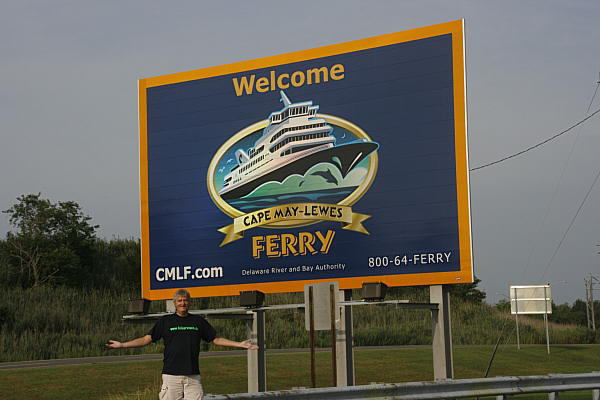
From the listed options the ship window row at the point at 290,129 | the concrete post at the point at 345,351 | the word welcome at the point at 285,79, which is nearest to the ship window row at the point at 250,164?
the ship window row at the point at 290,129

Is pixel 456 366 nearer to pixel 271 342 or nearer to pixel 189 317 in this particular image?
pixel 271 342

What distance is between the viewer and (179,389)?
40.6ft

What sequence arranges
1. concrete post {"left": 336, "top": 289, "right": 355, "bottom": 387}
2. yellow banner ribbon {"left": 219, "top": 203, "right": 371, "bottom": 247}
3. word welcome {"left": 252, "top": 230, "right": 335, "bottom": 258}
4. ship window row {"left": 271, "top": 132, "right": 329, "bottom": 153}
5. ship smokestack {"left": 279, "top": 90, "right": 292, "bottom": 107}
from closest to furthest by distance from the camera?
concrete post {"left": 336, "top": 289, "right": 355, "bottom": 387} < yellow banner ribbon {"left": 219, "top": 203, "right": 371, "bottom": 247} < word welcome {"left": 252, "top": 230, "right": 335, "bottom": 258} < ship window row {"left": 271, "top": 132, "right": 329, "bottom": 153} < ship smokestack {"left": 279, "top": 90, "right": 292, "bottom": 107}

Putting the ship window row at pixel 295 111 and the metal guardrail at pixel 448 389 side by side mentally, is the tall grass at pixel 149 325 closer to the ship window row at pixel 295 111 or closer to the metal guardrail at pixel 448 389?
the ship window row at pixel 295 111

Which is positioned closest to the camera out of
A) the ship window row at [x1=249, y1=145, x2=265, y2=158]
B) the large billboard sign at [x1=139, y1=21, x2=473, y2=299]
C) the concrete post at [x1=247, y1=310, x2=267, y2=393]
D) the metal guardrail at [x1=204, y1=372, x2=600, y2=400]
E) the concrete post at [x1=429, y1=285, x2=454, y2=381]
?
the metal guardrail at [x1=204, y1=372, x2=600, y2=400]

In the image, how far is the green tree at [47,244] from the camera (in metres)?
53.2

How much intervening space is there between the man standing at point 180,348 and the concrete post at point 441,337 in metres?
7.71

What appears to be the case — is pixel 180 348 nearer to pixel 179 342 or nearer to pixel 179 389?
pixel 179 342

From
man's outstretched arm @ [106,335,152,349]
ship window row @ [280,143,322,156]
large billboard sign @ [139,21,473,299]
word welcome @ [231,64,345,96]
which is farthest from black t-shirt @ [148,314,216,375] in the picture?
word welcome @ [231,64,345,96]

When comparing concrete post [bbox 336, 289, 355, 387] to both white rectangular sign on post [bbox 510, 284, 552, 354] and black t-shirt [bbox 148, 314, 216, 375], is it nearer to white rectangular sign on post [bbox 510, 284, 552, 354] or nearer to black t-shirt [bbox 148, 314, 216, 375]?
black t-shirt [bbox 148, 314, 216, 375]

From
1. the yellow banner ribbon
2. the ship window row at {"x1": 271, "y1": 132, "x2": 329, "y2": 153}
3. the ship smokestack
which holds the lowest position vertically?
the yellow banner ribbon

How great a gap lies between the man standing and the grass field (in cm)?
1003

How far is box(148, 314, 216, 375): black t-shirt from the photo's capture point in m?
12.4

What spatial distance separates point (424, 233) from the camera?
64.8 feet
